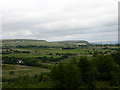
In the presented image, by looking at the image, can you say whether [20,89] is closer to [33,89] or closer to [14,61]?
[33,89]

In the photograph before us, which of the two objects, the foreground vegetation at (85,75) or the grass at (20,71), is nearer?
the foreground vegetation at (85,75)

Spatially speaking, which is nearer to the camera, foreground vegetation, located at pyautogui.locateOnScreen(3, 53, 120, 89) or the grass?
foreground vegetation, located at pyautogui.locateOnScreen(3, 53, 120, 89)

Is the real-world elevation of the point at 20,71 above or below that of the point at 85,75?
below

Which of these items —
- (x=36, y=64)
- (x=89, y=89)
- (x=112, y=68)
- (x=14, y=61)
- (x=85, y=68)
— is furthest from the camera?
(x=14, y=61)

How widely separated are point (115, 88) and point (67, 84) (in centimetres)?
611

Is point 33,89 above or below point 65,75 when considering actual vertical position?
below

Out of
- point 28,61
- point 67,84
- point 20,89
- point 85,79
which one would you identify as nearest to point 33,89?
point 20,89

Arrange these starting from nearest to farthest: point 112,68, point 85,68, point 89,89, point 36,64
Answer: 1. point 89,89
2. point 85,68
3. point 112,68
4. point 36,64

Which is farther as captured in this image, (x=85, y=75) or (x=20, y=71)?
(x=20, y=71)

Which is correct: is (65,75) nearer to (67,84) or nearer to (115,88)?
(67,84)

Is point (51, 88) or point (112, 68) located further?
point (112, 68)

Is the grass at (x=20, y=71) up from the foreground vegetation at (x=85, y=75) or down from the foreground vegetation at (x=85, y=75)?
down

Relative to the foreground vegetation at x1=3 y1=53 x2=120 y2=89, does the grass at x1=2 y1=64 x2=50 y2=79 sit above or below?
below

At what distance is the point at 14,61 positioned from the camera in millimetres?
80500
